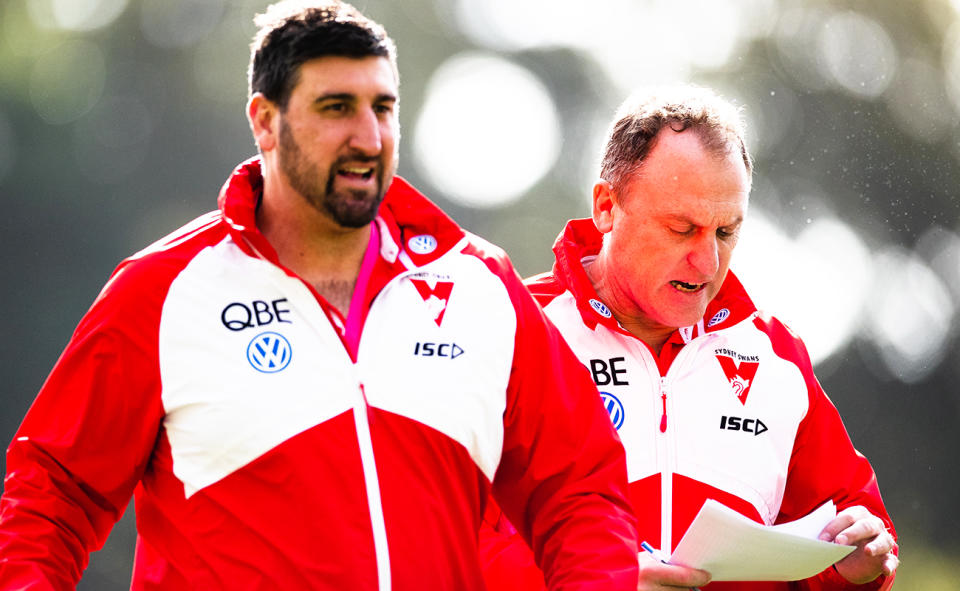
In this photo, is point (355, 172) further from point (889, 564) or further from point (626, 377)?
point (889, 564)

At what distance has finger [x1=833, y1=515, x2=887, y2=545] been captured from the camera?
341 cm

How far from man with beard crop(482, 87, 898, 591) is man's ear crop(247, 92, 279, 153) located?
0.97 m

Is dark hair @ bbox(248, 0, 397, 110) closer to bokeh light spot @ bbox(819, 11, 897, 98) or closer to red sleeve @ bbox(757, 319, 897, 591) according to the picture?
red sleeve @ bbox(757, 319, 897, 591)

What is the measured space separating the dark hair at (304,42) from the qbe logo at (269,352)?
51 cm

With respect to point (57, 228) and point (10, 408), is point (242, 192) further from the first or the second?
point (57, 228)

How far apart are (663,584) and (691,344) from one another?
29.6 inches

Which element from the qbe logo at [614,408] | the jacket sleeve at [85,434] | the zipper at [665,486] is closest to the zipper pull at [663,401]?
the zipper at [665,486]

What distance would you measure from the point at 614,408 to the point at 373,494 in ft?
2.83

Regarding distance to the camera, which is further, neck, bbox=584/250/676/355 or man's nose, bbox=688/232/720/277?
neck, bbox=584/250/676/355

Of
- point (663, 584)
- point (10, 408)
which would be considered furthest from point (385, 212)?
point (10, 408)

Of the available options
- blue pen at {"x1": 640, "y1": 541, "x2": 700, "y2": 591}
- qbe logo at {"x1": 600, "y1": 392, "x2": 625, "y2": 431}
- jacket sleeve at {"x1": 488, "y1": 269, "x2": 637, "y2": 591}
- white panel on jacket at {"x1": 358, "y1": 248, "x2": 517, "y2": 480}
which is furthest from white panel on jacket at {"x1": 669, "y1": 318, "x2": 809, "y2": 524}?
white panel on jacket at {"x1": 358, "y1": 248, "x2": 517, "y2": 480}

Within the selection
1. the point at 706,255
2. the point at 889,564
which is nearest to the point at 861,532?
the point at 889,564

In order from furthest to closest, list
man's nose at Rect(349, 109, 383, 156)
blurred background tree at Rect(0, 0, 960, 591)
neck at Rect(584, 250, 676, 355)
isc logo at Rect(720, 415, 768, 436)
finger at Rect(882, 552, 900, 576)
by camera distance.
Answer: blurred background tree at Rect(0, 0, 960, 591), neck at Rect(584, 250, 676, 355), isc logo at Rect(720, 415, 768, 436), finger at Rect(882, 552, 900, 576), man's nose at Rect(349, 109, 383, 156)

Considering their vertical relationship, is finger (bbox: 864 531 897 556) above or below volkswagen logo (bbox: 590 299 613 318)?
below
